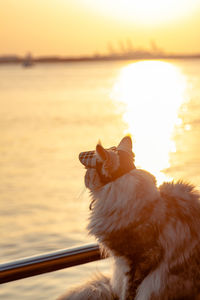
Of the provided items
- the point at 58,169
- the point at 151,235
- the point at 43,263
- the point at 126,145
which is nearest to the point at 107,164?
the point at 126,145

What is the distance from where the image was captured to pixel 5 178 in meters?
7.00

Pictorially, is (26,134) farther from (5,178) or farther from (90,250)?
(90,250)

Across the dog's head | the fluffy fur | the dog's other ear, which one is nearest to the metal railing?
the fluffy fur

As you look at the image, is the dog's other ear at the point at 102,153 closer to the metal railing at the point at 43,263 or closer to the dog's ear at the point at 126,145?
the dog's ear at the point at 126,145

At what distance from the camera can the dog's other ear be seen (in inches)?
64.6

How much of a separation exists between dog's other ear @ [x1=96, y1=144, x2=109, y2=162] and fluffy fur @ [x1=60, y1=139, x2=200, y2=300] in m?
0.12

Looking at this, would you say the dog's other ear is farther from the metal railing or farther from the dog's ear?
the metal railing

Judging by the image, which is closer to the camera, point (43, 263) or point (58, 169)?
point (43, 263)

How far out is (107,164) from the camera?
67.5 inches

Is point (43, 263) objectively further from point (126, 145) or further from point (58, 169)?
point (58, 169)

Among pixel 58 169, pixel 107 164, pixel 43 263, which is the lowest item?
pixel 43 263

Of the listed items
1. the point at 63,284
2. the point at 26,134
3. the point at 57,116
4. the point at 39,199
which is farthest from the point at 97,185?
the point at 57,116

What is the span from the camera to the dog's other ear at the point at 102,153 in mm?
1640

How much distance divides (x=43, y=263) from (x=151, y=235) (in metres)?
0.42
